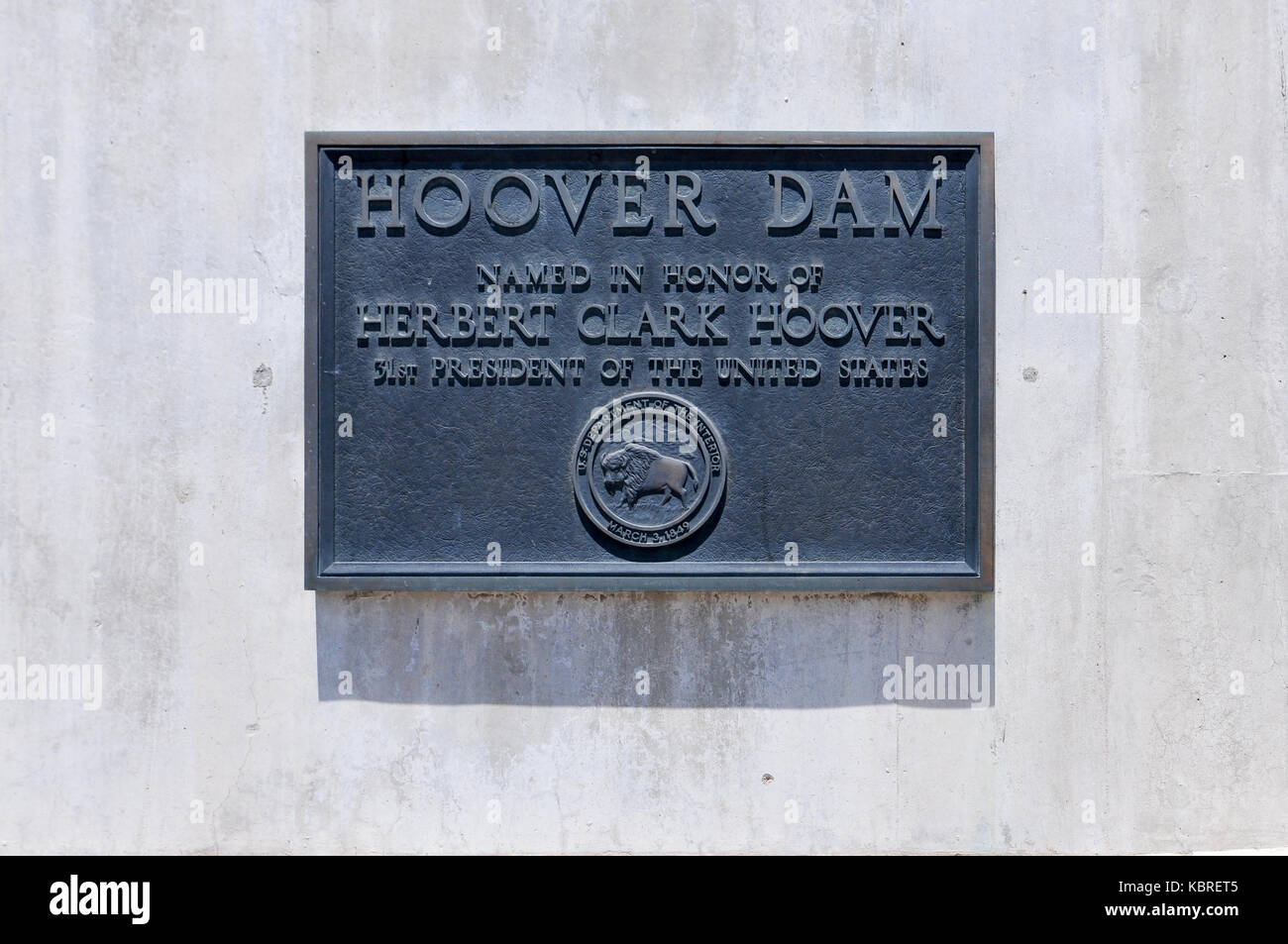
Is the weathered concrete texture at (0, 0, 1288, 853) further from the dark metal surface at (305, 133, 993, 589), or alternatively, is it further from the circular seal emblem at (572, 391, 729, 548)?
the circular seal emblem at (572, 391, 729, 548)

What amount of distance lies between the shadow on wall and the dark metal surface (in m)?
0.24

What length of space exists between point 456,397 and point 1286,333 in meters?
4.33

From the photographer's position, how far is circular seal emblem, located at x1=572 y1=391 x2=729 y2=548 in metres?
5.46

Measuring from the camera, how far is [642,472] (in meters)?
5.45

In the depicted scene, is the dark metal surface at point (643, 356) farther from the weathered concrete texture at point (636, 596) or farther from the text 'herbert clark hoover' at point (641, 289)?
the weathered concrete texture at point (636, 596)

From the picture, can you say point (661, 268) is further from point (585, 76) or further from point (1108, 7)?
point (1108, 7)

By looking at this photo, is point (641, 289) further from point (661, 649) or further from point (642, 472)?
point (661, 649)

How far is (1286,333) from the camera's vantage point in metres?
5.59

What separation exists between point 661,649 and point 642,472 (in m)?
0.93

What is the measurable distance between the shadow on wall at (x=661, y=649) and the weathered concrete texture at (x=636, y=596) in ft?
0.07

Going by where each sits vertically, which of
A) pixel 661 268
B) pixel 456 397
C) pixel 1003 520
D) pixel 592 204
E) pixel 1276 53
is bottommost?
pixel 1003 520

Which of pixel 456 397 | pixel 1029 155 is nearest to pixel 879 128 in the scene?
pixel 1029 155

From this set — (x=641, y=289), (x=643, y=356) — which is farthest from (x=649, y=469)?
(x=641, y=289)

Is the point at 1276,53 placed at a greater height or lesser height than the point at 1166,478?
greater
